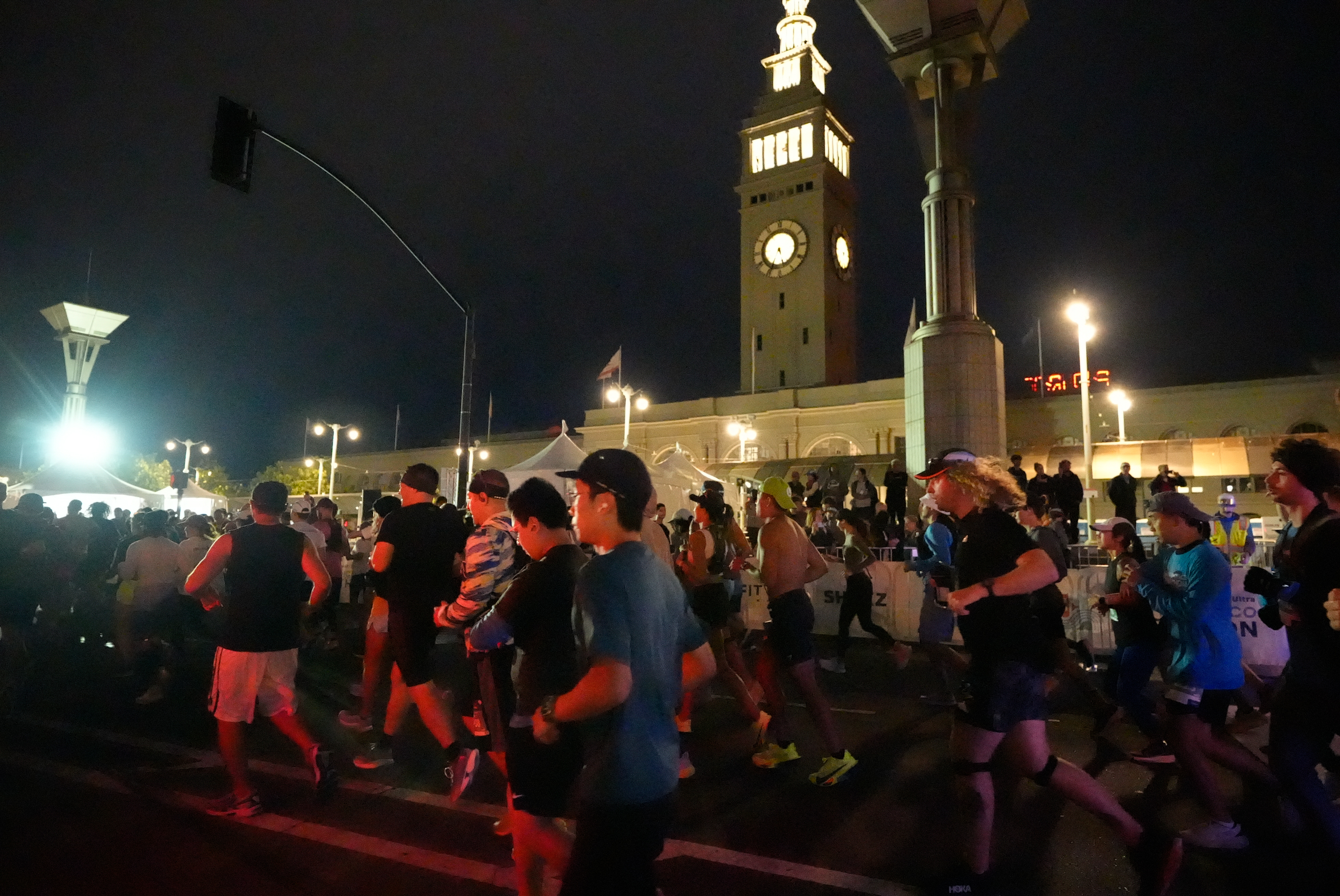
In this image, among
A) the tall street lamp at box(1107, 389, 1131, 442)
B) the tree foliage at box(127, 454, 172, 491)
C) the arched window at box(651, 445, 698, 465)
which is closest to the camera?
the tall street lamp at box(1107, 389, 1131, 442)

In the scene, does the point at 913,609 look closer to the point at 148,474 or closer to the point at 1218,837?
the point at 1218,837

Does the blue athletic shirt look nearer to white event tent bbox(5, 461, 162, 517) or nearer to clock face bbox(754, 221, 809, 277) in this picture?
white event tent bbox(5, 461, 162, 517)

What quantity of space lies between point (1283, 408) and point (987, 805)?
→ 148ft

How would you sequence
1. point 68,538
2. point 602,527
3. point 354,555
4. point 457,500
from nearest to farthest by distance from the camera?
point 602,527, point 68,538, point 354,555, point 457,500

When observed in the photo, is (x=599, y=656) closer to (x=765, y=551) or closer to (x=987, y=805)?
A: (x=987, y=805)

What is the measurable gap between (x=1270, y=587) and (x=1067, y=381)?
2171 inches

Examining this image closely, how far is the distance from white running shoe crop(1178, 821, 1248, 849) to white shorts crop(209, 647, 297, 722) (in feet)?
17.2

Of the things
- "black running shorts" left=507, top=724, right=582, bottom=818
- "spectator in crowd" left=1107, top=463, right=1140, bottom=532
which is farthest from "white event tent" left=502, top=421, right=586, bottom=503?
"black running shorts" left=507, top=724, right=582, bottom=818

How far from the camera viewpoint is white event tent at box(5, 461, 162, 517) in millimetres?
21500

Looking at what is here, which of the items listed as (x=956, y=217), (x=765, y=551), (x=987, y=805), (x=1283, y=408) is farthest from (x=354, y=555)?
(x=1283, y=408)

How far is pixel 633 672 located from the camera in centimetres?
226

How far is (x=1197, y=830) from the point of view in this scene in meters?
4.21

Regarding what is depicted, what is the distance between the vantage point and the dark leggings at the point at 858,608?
9453mm

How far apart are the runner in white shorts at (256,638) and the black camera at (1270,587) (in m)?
5.20
